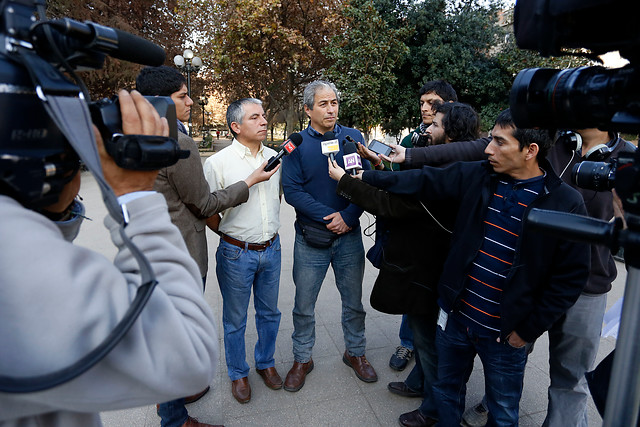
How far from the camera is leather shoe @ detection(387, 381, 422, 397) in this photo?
2.82 m

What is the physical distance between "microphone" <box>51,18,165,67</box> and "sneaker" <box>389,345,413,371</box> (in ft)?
9.10

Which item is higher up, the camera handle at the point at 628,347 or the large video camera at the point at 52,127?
the large video camera at the point at 52,127

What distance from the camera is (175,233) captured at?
943mm

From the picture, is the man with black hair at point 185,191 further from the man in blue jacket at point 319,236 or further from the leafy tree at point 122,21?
the leafy tree at point 122,21

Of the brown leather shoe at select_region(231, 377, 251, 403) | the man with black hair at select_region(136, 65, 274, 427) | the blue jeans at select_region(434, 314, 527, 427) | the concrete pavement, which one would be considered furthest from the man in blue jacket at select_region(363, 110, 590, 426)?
the brown leather shoe at select_region(231, 377, 251, 403)

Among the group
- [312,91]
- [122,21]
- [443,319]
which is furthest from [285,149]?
[122,21]

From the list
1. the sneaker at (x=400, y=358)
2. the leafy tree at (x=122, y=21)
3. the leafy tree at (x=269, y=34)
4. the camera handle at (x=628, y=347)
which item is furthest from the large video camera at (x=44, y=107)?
the leafy tree at (x=122, y=21)

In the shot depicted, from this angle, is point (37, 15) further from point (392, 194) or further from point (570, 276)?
point (570, 276)

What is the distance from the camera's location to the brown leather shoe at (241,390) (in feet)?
9.09

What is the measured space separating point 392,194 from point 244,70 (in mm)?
14939

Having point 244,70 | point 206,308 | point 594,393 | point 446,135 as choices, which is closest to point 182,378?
point 206,308

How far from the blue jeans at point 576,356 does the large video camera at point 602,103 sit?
5.38 ft

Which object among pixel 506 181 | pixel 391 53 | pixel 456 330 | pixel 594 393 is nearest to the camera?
pixel 594 393

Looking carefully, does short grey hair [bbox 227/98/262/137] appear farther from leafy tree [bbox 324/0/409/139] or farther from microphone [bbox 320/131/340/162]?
leafy tree [bbox 324/0/409/139]
